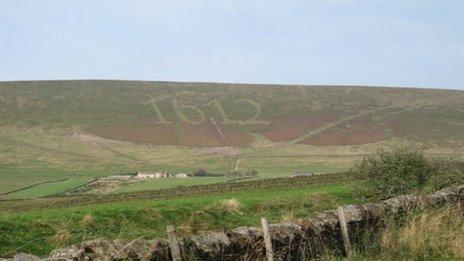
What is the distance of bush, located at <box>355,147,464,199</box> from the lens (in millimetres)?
25688

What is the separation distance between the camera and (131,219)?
64.7ft

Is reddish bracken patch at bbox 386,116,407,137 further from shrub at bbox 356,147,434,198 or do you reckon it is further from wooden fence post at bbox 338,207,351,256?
wooden fence post at bbox 338,207,351,256

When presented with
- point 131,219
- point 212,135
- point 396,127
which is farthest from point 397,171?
point 396,127

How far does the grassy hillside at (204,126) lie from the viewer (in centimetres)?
7394

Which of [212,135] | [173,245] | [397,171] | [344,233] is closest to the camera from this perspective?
[173,245]

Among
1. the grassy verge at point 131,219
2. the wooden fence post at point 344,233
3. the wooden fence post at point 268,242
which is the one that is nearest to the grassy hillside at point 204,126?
the grassy verge at point 131,219

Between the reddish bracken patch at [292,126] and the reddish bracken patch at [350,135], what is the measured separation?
10.8 feet

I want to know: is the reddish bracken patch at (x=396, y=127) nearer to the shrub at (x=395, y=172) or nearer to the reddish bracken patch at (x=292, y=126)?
the reddish bracken patch at (x=292, y=126)

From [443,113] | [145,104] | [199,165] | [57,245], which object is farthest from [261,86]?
[57,245]

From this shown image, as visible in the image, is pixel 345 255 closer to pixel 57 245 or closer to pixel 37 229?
pixel 57 245

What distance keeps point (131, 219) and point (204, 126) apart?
6835cm

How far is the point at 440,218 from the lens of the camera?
482 inches

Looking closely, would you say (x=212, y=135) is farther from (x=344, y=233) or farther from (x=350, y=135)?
(x=344, y=233)

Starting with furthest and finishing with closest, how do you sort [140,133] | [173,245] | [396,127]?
[396,127] → [140,133] → [173,245]
